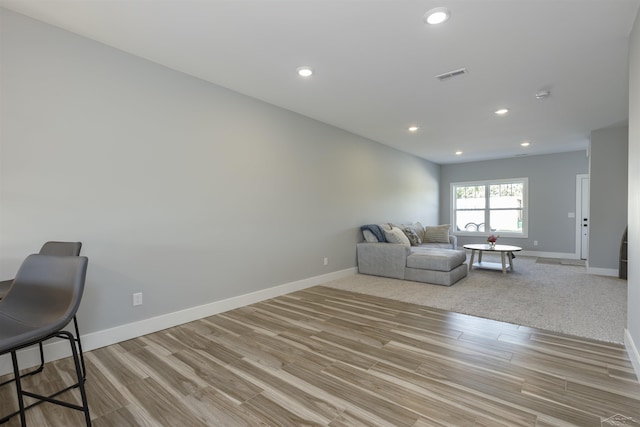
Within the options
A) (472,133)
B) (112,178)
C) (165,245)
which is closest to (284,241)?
(165,245)

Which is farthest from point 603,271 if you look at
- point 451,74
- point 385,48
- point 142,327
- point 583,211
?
point 142,327

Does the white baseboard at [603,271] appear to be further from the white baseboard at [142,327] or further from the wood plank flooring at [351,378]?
the white baseboard at [142,327]

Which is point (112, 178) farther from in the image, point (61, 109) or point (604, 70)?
point (604, 70)

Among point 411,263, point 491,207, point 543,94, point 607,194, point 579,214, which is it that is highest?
point 543,94

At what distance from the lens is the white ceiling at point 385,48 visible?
2150 millimetres

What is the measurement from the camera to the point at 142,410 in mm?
1718

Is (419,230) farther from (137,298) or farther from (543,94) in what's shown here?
(137,298)

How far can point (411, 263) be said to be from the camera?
16.0ft

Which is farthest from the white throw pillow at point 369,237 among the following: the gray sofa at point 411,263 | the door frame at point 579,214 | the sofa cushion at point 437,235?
the door frame at point 579,214

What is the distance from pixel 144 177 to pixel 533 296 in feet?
15.6

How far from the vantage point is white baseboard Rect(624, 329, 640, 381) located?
2025 mm

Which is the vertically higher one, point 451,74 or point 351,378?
point 451,74

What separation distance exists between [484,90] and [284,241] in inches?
121

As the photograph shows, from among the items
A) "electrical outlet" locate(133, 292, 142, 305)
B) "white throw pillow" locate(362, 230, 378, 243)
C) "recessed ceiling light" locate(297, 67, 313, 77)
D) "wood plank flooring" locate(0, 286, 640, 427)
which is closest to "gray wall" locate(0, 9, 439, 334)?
"electrical outlet" locate(133, 292, 142, 305)
